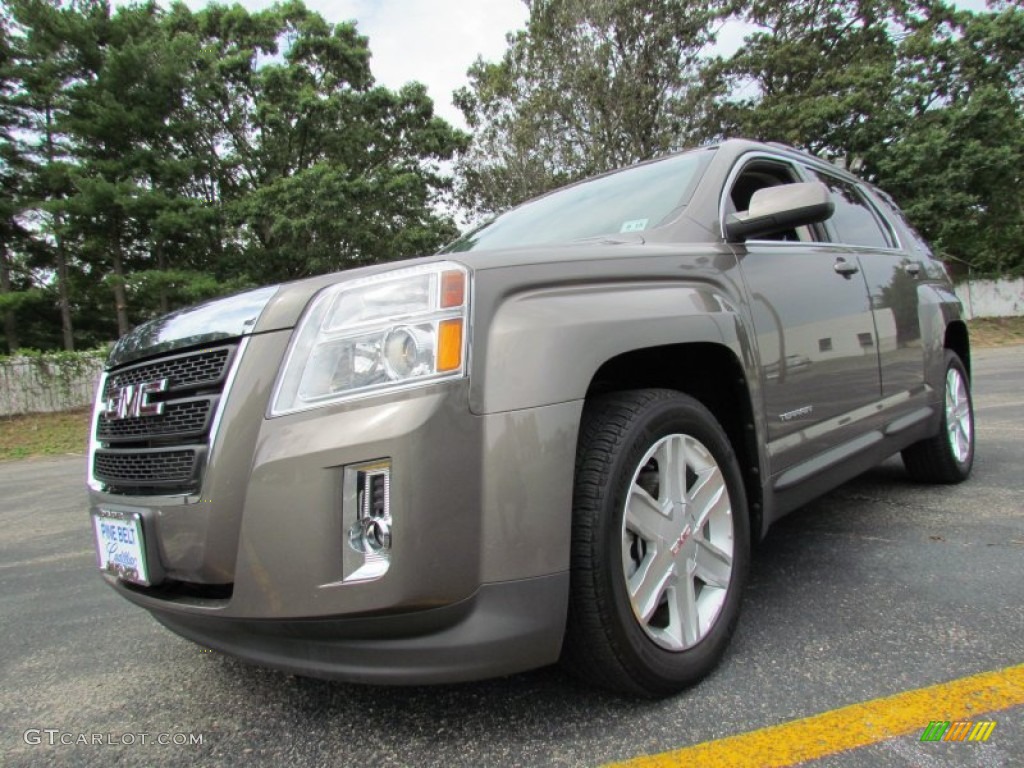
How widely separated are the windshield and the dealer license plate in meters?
1.60

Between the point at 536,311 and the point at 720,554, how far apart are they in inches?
36.1

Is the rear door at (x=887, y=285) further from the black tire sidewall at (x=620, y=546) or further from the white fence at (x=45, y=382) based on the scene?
the white fence at (x=45, y=382)

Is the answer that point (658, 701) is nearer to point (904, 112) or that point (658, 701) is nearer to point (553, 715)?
point (553, 715)

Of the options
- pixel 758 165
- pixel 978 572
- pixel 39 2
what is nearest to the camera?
pixel 978 572

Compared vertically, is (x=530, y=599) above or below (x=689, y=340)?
below

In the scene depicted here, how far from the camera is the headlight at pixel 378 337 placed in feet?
4.57

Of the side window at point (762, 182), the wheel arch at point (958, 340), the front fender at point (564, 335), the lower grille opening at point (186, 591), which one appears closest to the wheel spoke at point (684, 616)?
the front fender at point (564, 335)

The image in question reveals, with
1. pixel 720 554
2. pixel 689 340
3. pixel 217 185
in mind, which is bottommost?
pixel 720 554

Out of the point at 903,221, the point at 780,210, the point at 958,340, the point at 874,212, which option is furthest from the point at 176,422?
the point at 958,340

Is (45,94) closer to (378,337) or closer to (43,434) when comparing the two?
(43,434)

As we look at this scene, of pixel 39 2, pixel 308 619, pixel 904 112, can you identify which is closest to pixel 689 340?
pixel 308 619

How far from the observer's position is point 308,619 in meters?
1.35

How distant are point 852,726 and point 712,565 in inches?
19.2

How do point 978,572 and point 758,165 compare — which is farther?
point 758,165
